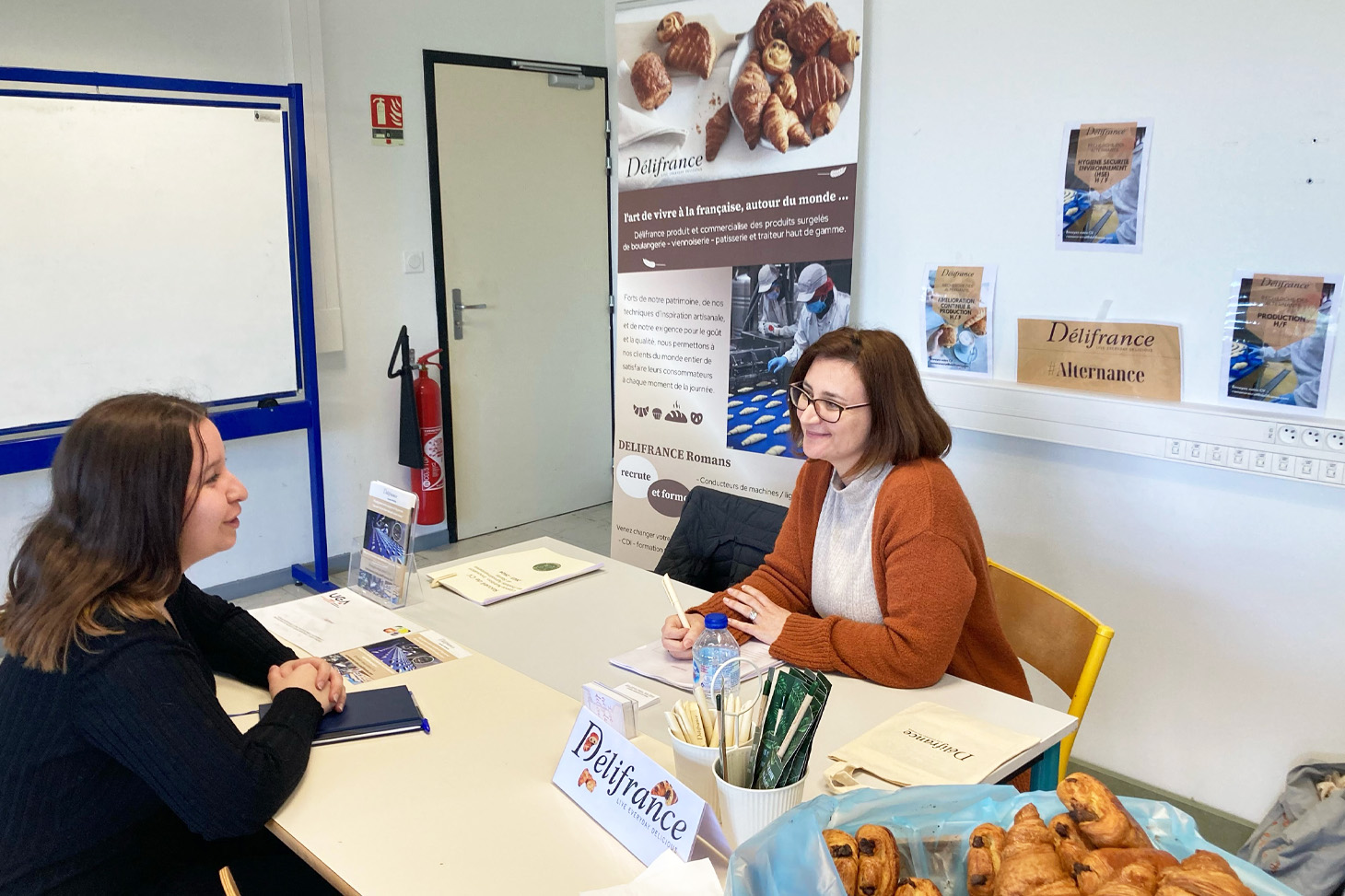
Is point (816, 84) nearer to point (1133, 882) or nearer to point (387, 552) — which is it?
point (387, 552)

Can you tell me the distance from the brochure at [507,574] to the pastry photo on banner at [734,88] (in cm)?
141

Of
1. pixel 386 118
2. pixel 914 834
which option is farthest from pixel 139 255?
pixel 914 834

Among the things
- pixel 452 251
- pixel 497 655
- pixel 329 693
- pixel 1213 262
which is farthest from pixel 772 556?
pixel 452 251

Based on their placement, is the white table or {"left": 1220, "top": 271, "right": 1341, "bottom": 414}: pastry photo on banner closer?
the white table

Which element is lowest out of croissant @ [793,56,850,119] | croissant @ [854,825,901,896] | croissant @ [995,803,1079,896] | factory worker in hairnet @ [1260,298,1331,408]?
croissant @ [854,825,901,896]

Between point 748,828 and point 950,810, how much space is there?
0.24 m

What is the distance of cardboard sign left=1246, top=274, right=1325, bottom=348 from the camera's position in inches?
83.3

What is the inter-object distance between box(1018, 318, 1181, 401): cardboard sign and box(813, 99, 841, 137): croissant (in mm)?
780

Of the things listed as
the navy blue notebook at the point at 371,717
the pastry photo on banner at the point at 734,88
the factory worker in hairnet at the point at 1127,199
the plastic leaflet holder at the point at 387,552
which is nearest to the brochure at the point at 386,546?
the plastic leaflet holder at the point at 387,552

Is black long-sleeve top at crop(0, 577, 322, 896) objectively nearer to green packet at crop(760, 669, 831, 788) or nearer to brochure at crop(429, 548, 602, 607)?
green packet at crop(760, 669, 831, 788)

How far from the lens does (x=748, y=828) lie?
1.12 m

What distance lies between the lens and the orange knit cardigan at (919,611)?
1.64 meters

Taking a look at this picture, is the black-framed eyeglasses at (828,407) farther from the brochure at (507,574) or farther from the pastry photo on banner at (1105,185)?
the pastry photo on banner at (1105,185)

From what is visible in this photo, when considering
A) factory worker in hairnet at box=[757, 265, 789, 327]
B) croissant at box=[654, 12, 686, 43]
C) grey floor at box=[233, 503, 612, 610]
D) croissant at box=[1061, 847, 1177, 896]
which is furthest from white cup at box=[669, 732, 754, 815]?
grey floor at box=[233, 503, 612, 610]
